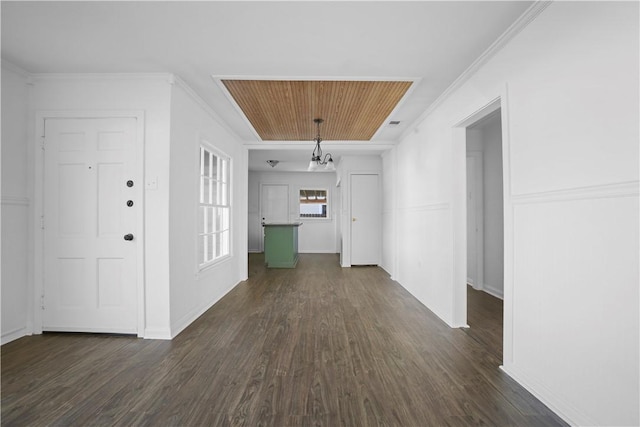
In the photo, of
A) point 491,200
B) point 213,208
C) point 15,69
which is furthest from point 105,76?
point 491,200

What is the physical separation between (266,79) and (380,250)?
178 inches

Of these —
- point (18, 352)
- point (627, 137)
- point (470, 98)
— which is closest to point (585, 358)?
point (627, 137)

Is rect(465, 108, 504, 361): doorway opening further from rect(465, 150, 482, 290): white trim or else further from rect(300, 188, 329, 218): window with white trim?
rect(300, 188, 329, 218): window with white trim

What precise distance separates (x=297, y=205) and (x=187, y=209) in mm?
5826

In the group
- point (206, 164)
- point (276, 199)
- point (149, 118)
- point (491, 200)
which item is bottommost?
point (491, 200)

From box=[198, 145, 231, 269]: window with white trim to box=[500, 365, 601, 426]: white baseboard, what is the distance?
3.09 m

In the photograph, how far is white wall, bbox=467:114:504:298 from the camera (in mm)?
4188

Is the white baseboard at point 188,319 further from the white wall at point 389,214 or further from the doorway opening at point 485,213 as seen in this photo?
the doorway opening at point 485,213

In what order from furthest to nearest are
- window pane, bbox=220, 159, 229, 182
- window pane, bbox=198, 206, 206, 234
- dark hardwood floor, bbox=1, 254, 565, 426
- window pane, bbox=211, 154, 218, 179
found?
window pane, bbox=220, 159, 229, 182, window pane, bbox=211, 154, 218, 179, window pane, bbox=198, 206, 206, 234, dark hardwood floor, bbox=1, 254, 565, 426

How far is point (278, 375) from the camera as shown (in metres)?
2.07

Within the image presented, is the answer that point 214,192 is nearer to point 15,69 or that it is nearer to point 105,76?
point 105,76

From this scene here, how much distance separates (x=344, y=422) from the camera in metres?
1.60

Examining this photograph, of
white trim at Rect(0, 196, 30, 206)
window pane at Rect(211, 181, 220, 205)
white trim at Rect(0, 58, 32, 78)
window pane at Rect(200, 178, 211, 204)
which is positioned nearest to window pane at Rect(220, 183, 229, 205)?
window pane at Rect(211, 181, 220, 205)

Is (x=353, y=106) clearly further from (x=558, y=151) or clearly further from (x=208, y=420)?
(x=208, y=420)
